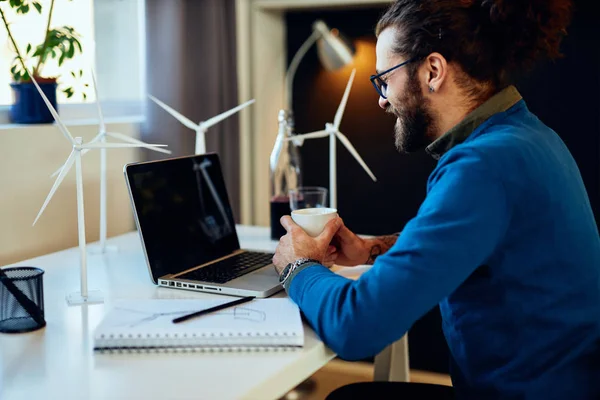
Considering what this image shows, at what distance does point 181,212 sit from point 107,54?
900mm

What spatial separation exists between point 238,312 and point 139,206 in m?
0.37

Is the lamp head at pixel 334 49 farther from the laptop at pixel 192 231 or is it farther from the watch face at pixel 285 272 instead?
the watch face at pixel 285 272

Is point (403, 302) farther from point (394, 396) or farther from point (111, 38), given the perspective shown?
point (111, 38)

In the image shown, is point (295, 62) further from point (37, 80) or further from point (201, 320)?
point (201, 320)

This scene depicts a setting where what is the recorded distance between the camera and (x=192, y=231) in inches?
56.4

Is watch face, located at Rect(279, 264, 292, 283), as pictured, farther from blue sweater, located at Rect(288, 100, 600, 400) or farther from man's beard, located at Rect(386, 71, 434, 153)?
man's beard, located at Rect(386, 71, 434, 153)

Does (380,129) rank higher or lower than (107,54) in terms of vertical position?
lower

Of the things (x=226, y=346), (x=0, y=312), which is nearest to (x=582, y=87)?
(x=226, y=346)

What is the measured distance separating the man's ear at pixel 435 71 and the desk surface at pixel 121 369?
17.9 inches

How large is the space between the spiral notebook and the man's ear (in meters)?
0.44

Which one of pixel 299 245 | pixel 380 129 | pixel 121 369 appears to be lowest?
pixel 121 369

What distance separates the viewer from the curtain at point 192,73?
2.05 m

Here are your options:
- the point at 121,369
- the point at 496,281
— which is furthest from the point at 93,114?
the point at 496,281

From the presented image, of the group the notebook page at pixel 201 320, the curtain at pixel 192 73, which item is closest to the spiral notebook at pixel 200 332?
the notebook page at pixel 201 320
